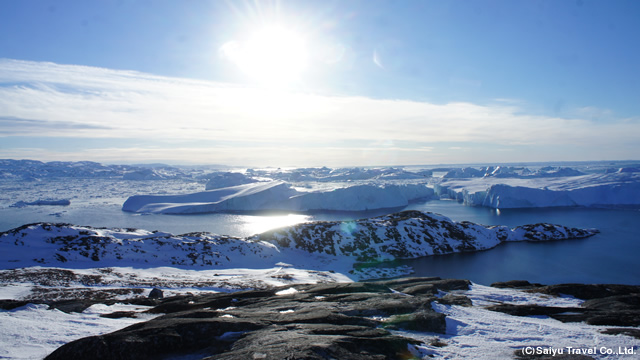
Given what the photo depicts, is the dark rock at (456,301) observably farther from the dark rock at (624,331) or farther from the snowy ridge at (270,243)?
the snowy ridge at (270,243)

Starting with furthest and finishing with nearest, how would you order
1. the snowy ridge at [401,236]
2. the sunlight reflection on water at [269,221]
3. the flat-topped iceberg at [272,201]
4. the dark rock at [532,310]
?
the flat-topped iceberg at [272,201]
the sunlight reflection on water at [269,221]
the snowy ridge at [401,236]
the dark rock at [532,310]

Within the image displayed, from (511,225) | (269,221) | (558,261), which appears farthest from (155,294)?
(511,225)

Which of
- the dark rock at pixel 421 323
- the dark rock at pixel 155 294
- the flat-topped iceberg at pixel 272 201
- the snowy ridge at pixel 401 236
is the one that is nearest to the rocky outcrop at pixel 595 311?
the dark rock at pixel 421 323

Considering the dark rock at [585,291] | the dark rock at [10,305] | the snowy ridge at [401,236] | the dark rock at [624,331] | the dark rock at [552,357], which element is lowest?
the snowy ridge at [401,236]

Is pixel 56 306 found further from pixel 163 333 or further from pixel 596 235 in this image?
pixel 596 235

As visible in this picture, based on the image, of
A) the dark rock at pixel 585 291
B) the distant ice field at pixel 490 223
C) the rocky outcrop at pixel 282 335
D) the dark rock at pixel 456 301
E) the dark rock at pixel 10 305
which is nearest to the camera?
the rocky outcrop at pixel 282 335

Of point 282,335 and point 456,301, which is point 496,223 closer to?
point 456,301
